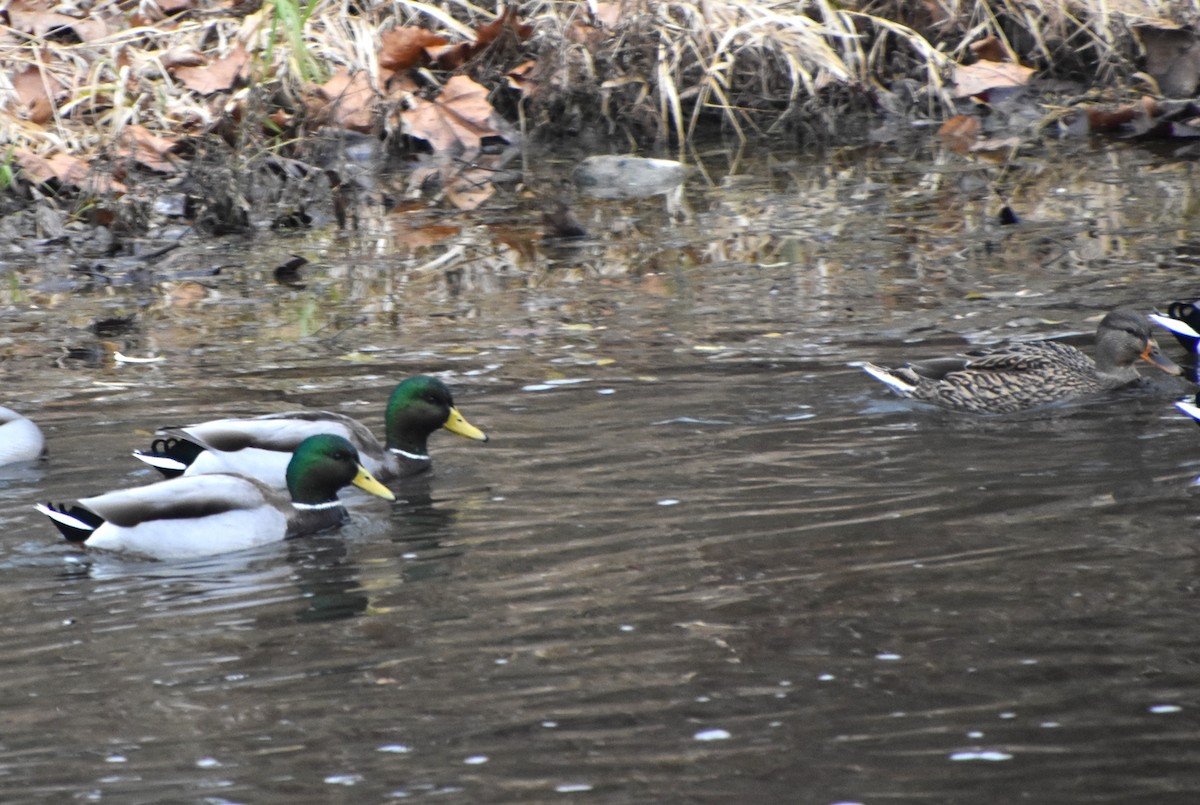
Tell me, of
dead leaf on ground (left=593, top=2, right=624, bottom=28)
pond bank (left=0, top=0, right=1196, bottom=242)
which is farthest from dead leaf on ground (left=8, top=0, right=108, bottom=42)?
dead leaf on ground (left=593, top=2, right=624, bottom=28)

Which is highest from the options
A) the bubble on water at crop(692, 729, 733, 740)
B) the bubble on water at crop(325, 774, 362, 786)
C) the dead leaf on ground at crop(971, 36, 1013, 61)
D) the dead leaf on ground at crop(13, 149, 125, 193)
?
the dead leaf on ground at crop(971, 36, 1013, 61)

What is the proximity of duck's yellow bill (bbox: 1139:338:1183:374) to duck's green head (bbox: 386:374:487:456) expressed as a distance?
8.87 feet

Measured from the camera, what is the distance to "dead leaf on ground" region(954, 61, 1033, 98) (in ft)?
46.6

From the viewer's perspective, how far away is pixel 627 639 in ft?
15.4

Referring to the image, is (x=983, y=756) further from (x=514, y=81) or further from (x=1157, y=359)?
(x=514, y=81)

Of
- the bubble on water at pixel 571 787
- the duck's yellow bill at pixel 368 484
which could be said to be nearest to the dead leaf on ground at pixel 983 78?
the duck's yellow bill at pixel 368 484

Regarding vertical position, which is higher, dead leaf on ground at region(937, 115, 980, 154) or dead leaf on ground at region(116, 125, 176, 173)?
dead leaf on ground at region(116, 125, 176, 173)

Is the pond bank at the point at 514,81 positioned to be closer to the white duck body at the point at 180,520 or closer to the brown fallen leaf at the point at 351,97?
the brown fallen leaf at the point at 351,97

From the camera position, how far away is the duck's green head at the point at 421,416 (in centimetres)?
693

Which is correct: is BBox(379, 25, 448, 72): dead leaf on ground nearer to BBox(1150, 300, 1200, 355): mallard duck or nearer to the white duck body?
BBox(1150, 300, 1200, 355): mallard duck

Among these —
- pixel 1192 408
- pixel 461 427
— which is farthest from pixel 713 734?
pixel 461 427

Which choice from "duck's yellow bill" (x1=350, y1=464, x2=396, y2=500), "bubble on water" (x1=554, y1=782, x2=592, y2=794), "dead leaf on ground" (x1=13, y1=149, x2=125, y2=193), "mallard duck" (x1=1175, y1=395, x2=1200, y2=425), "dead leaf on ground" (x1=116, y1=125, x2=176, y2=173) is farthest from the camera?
"dead leaf on ground" (x1=116, y1=125, x2=176, y2=173)

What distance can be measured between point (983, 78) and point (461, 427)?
27.7 ft

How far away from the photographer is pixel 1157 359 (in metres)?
7.62
